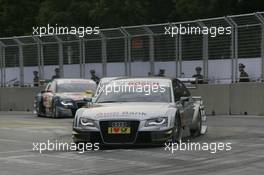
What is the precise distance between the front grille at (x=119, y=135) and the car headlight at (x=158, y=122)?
0.22 meters

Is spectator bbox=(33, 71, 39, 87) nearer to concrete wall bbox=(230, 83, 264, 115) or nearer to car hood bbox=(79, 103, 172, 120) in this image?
concrete wall bbox=(230, 83, 264, 115)

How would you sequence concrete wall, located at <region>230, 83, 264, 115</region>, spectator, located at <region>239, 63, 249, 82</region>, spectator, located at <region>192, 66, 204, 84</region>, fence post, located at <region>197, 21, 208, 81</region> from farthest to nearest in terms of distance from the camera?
spectator, located at <region>192, 66, 204, 84</region> < fence post, located at <region>197, 21, 208, 81</region> < spectator, located at <region>239, 63, 249, 82</region> < concrete wall, located at <region>230, 83, 264, 115</region>

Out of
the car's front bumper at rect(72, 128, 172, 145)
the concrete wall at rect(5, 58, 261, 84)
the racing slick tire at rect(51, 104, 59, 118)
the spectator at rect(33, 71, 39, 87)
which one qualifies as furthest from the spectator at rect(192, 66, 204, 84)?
the car's front bumper at rect(72, 128, 172, 145)

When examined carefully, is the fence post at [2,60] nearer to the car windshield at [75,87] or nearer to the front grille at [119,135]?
the car windshield at [75,87]

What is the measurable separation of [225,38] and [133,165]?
1537cm

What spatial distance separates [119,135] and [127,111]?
48 cm

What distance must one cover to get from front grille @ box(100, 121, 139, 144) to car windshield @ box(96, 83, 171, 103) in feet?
4.14

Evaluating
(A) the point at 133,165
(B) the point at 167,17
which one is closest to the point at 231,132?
(A) the point at 133,165

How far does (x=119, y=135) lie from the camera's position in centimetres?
1351

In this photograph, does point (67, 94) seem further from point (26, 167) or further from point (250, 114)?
point (26, 167)

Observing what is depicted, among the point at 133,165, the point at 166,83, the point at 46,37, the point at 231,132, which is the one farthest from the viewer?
the point at 46,37

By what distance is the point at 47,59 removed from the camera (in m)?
35.4

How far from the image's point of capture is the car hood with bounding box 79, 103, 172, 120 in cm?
1352

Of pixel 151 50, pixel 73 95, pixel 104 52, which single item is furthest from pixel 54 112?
pixel 104 52
